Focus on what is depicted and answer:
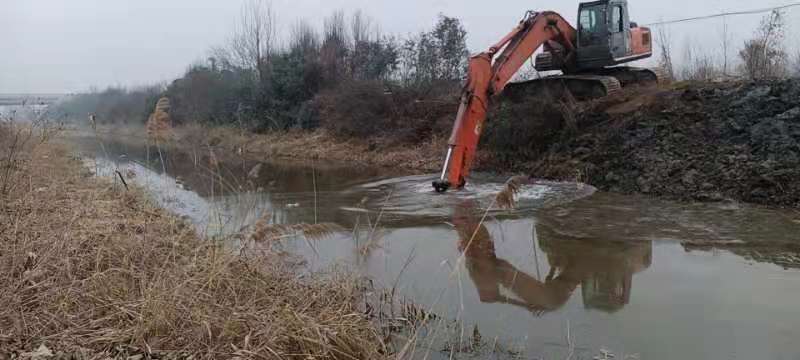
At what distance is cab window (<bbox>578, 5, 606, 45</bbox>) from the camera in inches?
537

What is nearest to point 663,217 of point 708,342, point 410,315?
point 708,342

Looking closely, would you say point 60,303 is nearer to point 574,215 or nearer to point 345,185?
point 574,215

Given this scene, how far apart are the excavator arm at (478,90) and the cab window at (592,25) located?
7.27ft

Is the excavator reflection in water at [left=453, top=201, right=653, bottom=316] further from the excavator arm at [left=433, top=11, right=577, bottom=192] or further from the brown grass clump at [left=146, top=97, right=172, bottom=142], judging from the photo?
the brown grass clump at [left=146, top=97, right=172, bottom=142]

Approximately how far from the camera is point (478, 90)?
10.8 metres

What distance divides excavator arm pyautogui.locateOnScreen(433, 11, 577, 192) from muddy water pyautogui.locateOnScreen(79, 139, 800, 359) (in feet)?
1.93

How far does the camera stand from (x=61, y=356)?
10.6 ft

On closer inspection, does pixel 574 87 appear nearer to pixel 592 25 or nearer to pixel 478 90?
pixel 592 25

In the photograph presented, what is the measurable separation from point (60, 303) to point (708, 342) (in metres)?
4.49

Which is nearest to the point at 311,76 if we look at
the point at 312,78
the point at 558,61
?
the point at 312,78

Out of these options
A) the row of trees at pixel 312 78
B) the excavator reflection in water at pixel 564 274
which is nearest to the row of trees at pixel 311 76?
the row of trees at pixel 312 78

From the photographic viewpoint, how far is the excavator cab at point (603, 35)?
44.3 ft

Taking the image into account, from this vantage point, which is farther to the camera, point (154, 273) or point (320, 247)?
point (320, 247)

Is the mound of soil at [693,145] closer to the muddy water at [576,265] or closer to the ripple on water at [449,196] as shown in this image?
the muddy water at [576,265]
